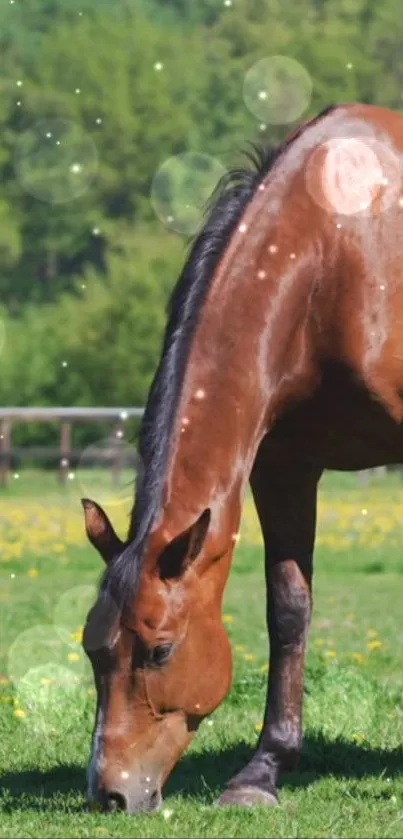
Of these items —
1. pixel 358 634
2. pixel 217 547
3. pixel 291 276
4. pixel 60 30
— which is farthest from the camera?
pixel 60 30

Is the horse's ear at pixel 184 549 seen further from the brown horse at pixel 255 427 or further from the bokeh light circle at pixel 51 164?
the bokeh light circle at pixel 51 164

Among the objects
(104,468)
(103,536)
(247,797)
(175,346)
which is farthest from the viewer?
(104,468)

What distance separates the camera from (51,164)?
5509 cm

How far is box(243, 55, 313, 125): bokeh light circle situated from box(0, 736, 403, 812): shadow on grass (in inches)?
1665

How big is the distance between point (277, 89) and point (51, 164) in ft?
26.9

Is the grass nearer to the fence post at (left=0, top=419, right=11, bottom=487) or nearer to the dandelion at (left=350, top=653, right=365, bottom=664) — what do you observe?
the dandelion at (left=350, top=653, right=365, bottom=664)

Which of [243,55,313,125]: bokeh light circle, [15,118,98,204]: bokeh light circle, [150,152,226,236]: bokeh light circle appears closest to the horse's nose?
[150,152,226,236]: bokeh light circle

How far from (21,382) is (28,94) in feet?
68.6

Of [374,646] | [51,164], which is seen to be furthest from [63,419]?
[51,164]

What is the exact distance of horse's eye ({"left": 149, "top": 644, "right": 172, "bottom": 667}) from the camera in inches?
191

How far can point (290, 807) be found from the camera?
17.9 ft

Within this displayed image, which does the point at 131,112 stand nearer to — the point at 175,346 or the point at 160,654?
the point at 175,346

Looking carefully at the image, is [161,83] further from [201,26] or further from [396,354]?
[396,354]

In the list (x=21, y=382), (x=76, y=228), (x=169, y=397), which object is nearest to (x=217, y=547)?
(x=169, y=397)
